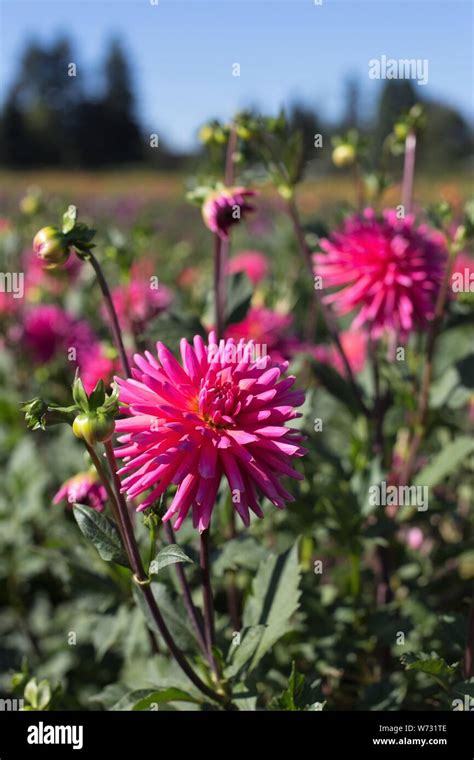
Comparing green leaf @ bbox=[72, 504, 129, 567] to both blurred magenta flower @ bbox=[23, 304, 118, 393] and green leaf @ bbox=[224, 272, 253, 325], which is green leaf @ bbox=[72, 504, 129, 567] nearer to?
green leaf @ bbox=[224, 272, 253, 325]

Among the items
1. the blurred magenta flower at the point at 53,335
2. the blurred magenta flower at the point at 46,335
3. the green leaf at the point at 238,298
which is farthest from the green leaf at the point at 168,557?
the blurred magenta flower at the point at 46,335

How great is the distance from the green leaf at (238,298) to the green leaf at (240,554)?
1.54ft

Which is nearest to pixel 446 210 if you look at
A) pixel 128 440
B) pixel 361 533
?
pixel 361 533

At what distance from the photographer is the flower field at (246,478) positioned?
3.35 ft

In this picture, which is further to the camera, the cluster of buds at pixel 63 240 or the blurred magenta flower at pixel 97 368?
the blurred magenta flower at pixel 97 368

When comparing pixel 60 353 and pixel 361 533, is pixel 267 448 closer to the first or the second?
pixel 361 533

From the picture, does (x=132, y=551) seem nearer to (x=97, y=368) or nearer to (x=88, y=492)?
(x=88, y=492)

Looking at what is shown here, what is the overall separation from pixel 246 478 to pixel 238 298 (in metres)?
0.71

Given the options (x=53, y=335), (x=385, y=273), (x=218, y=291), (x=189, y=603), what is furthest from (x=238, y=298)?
(x=53, y=335)

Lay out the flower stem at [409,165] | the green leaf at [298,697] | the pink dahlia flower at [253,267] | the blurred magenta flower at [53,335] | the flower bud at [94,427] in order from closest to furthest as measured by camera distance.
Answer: the flower bud at [94,427] < the green leaf at [298,697] < the flower stem at [409,165] < the blurred magenta flower at [53,335] < the pink dahlia flower at [253,267]

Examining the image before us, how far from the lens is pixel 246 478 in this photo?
1.04 m
